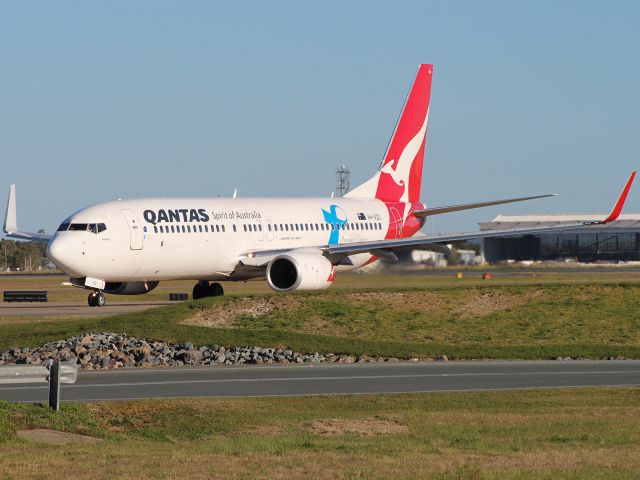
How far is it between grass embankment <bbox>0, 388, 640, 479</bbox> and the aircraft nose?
875 inches

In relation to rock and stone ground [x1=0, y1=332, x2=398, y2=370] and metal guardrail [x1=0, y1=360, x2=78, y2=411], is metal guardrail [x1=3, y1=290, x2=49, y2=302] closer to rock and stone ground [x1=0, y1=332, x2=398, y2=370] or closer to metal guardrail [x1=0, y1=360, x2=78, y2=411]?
rock and stone ground [x1=0, y1=332, x2=398, y2=370]

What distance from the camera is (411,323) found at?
123ft

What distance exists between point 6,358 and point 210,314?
8084mm

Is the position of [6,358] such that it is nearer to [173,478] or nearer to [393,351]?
[393,351]

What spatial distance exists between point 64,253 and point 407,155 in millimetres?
20553

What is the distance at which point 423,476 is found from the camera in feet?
46.1

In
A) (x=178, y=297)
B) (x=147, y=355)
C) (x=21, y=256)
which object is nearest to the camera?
(x=147, y=355)

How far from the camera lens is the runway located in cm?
2347

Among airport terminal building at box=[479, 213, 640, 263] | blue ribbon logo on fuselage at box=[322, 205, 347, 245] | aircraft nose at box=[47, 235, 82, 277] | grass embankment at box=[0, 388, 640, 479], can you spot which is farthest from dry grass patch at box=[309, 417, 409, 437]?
airport terminal building at box=[479, 213, 640, 263]

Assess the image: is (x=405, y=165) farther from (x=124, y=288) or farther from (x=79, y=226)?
(x=79, y=226)

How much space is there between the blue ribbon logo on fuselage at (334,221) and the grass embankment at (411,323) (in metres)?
11.6

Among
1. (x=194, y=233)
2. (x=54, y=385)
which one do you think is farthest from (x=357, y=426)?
(x=194, y=233)

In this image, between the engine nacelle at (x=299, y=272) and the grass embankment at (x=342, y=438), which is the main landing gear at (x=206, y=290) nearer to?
the engine nacelle at (x=299, y=272)

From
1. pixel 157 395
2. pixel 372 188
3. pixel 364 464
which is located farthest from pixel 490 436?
pixel 372 188
